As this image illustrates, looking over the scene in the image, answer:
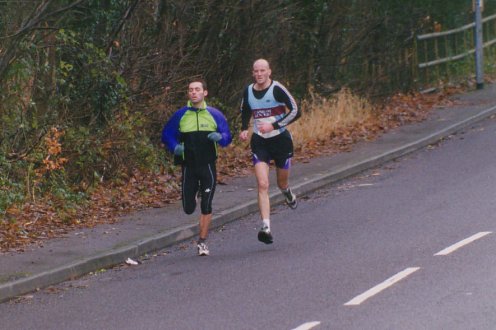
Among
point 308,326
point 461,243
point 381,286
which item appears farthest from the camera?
point 461,243

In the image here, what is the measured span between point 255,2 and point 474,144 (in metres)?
4.15

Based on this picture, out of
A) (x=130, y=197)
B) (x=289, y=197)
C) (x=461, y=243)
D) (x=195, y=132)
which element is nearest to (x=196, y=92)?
(x=195, y=132)

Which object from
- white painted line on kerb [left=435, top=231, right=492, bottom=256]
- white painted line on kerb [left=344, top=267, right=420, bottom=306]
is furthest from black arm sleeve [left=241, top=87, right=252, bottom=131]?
white painted line on kerb [left=344, top=267, right=420, bottom=306]

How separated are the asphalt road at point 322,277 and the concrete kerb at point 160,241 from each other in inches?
5.2

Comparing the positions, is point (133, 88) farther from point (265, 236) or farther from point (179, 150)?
point (265, 236)

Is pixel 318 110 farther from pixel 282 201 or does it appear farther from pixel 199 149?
pixel 199 149

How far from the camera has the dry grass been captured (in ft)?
69.6

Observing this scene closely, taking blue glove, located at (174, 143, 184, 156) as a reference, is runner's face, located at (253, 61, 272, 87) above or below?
above

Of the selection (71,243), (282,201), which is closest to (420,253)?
(71,243)

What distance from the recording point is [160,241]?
13.4 metres

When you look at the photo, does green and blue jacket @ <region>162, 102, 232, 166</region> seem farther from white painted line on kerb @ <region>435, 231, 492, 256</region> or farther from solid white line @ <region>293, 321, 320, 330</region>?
solid white line @ <region>293, 321, 320, 330</region>

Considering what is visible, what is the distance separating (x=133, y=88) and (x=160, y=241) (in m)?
5.32

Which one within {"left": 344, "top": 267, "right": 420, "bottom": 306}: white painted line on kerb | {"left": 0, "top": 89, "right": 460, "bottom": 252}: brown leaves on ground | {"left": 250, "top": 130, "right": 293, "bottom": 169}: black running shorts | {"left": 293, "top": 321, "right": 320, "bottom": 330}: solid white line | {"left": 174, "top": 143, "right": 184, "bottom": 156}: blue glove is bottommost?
{"left": 0, "top": 89, "right": 460, "bottom": 252}: brown leaves on ground

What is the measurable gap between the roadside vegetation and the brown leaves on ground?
0.02 metres
